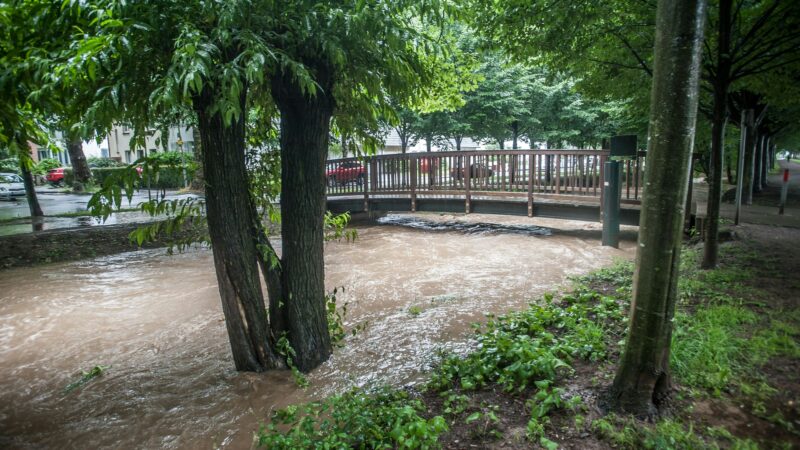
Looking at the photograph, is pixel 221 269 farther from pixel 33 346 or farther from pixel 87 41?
pixel 33 346

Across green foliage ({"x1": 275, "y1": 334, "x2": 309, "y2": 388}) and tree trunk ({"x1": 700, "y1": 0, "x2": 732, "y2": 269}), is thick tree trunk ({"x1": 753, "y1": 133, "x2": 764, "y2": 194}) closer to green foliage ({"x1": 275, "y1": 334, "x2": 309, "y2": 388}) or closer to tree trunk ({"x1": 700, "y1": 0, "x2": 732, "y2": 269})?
tree trunk ({"x1": 700, "y1": 0, "x2": 732, "y2": 269})

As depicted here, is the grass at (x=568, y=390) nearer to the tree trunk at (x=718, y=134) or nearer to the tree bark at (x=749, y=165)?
the tree trunk at (x=718, y=134)

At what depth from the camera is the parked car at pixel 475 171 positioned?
12614 mm

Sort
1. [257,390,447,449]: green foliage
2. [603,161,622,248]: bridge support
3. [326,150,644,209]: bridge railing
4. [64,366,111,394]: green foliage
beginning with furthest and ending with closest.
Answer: [326,150,644,209]: bridge railing
[603,161,622,248]: bridge support
[64,366,111,394]: green foliage
[257,390,447,449]: green foliage

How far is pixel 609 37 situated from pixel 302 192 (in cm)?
504

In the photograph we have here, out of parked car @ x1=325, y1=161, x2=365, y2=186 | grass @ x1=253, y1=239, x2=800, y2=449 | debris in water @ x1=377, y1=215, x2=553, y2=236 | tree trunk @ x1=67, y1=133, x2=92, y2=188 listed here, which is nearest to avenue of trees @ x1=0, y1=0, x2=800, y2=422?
grass @ x1=253, y1=239, x2=800, y2=449

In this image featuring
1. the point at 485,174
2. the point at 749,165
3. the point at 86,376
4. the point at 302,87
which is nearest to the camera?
the point at 302,87

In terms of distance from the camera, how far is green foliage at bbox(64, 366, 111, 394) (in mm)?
4801

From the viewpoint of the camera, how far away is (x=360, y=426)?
3.12 meters

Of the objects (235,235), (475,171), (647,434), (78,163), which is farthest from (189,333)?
(78,163)

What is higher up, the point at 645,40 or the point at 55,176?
the point at 645,40

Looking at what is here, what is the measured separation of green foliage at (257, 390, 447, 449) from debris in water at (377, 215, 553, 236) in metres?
9.74

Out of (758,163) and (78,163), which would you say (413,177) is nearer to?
(758,163)

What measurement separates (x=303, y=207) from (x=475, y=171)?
29.1 feet
